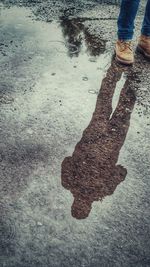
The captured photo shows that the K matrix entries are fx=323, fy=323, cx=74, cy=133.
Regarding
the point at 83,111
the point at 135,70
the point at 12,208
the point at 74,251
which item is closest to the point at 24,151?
the point at 12,208

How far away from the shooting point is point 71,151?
211 cm

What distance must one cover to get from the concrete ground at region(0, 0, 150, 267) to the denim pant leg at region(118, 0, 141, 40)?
255 mm

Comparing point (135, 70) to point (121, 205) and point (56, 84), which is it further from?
point (121, 205)

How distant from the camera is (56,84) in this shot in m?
2.71

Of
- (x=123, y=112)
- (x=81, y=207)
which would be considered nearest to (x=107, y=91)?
(x=123, y=112)

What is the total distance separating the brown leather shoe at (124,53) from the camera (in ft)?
10.0

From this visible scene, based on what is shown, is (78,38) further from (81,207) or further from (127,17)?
(81,207)

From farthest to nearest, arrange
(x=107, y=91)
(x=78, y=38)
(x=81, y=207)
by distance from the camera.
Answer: (x=78, y=38)
(x=107, y=91)
(x=81, y=207)

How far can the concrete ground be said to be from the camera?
159 cm

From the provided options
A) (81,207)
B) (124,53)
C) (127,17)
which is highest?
(127,17)

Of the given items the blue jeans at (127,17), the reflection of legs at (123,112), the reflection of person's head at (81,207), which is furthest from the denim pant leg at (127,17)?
the reflection of person's head at (81,207)

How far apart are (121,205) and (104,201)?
0.10m

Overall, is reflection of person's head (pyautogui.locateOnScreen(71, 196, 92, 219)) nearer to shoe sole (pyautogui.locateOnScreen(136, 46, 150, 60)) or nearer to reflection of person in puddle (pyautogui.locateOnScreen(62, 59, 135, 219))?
reflection of person in puddle (pyautogui.locateOnScreen(62, 59, 135, 219))

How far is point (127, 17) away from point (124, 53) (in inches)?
13.1
